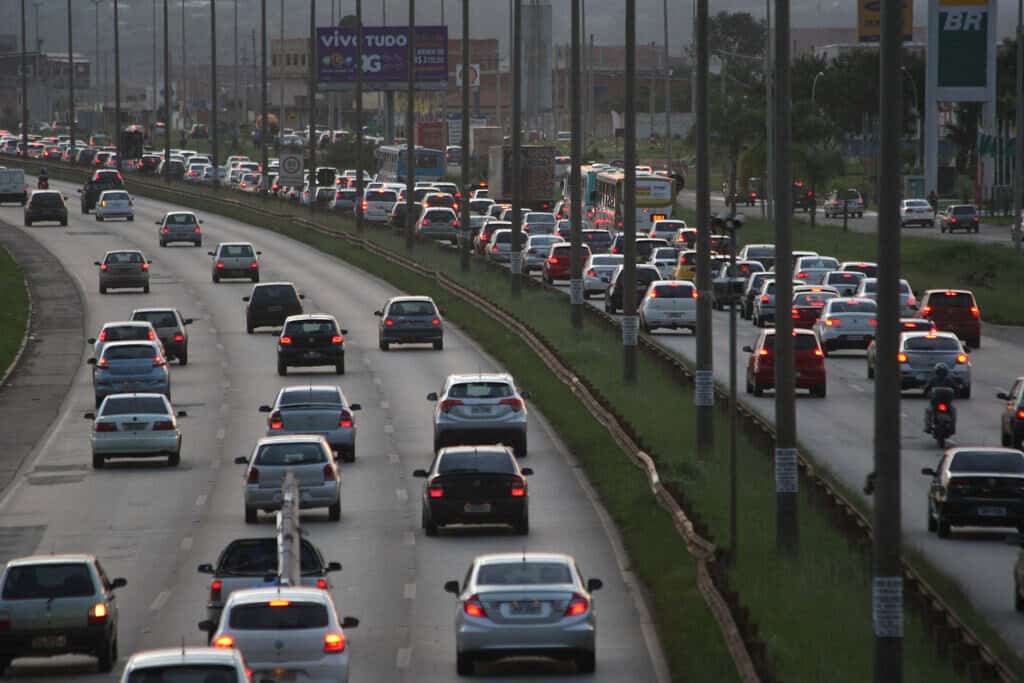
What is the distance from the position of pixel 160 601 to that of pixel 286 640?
8648 millimetres

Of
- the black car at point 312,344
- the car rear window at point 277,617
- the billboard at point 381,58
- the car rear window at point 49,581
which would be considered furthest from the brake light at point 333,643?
the billboard at point 381,58

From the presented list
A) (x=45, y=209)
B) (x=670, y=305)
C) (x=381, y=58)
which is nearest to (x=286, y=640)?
(x=670, y=305)

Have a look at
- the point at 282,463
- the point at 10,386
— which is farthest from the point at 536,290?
the point at 282,463

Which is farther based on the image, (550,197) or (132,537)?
(550,197)

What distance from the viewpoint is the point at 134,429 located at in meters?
43.4

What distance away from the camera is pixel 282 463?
3597 cm

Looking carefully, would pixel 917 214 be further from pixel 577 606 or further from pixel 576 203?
pixel 577 606

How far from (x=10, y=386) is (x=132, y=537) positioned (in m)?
23.7

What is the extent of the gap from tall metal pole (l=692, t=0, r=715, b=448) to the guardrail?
1.15 m

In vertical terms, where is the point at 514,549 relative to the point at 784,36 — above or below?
below

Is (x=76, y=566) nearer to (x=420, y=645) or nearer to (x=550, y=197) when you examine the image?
(x=420, y=645)

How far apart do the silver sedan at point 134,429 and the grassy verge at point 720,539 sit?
7.84 meters

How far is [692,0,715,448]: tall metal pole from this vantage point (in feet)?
129

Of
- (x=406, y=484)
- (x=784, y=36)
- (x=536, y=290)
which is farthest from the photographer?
(x=536, y=290)
